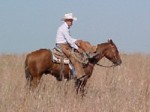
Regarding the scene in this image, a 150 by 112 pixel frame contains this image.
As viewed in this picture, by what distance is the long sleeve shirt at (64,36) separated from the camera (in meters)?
9.22

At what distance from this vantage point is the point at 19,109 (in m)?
5.33

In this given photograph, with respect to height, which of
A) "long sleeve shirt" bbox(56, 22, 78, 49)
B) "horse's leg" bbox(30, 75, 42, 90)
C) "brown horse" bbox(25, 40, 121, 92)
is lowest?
"horse's leg" bbox(30, 75, 42, 90)

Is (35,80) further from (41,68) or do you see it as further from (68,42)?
(68,42)

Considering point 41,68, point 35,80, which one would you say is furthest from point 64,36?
point 35,80

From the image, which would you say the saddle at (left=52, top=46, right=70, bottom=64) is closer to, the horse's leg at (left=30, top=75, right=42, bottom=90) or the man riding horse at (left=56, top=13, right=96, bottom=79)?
the man riding horse at (left=56, top=13, right=96, bottom=79)

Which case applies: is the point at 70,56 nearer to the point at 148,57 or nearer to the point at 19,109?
the point at 19,109

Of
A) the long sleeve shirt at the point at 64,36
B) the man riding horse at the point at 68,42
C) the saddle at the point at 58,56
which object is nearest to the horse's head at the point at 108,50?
the man riding horse at the point at 68,42

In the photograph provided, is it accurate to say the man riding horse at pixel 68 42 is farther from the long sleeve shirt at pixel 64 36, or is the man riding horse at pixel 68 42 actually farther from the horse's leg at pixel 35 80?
the horse's leg at pixel 35 80

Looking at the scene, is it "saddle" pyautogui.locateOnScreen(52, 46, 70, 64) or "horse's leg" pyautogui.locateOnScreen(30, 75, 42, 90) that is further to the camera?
"saddle" pyautogui.locateOnScreen(52, 46, 70, 64)

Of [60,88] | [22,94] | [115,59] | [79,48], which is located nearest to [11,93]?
[22,94]

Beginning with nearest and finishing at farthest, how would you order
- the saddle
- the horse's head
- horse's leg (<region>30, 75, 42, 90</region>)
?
horse's leg (<region>30, 75, 42, 90</region>), the saddle, the horse's head

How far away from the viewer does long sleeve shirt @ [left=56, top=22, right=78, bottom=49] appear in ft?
30.2

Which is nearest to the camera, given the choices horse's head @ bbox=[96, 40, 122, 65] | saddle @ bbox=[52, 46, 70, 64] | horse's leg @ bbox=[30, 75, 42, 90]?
A: horse's leg @ bbox=[30, 75, 42, 90]

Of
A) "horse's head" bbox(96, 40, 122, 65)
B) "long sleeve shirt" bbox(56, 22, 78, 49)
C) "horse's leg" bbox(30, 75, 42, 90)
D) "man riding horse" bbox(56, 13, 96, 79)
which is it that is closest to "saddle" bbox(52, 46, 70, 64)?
Answer: "man riding horse" bbox(56, 13, 96, 79)
